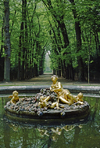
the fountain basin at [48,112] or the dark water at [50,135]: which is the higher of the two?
the fountain basin at [48,112]

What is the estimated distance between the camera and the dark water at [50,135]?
4023 millimetres

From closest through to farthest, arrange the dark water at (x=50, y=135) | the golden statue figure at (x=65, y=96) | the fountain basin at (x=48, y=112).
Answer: the dark water at (x=50, y=135), the fountain basin at (x=48, y=112), the golden statue figure at (x=65, y=96)

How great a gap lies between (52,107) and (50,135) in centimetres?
163

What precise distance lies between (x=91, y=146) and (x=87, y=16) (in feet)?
51.1

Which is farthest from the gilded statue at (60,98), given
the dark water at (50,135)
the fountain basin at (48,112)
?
the dark water at (50,135)

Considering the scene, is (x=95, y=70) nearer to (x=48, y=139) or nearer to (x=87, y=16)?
(x=87, y=16)

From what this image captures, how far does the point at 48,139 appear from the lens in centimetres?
431

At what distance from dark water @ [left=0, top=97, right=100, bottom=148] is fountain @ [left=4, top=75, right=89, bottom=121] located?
387 mm

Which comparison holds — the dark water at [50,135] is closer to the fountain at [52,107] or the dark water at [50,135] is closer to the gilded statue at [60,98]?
the fountain at [52,107]

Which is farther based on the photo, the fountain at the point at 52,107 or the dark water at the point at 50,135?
the fountain at the point at 52,107

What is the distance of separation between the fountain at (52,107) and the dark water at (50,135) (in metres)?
0.39

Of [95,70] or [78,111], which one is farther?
[95,70]

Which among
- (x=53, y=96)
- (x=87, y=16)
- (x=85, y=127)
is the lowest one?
(x=85, y=127)

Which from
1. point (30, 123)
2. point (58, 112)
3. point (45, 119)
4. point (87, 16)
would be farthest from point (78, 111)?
point (87, 16)
